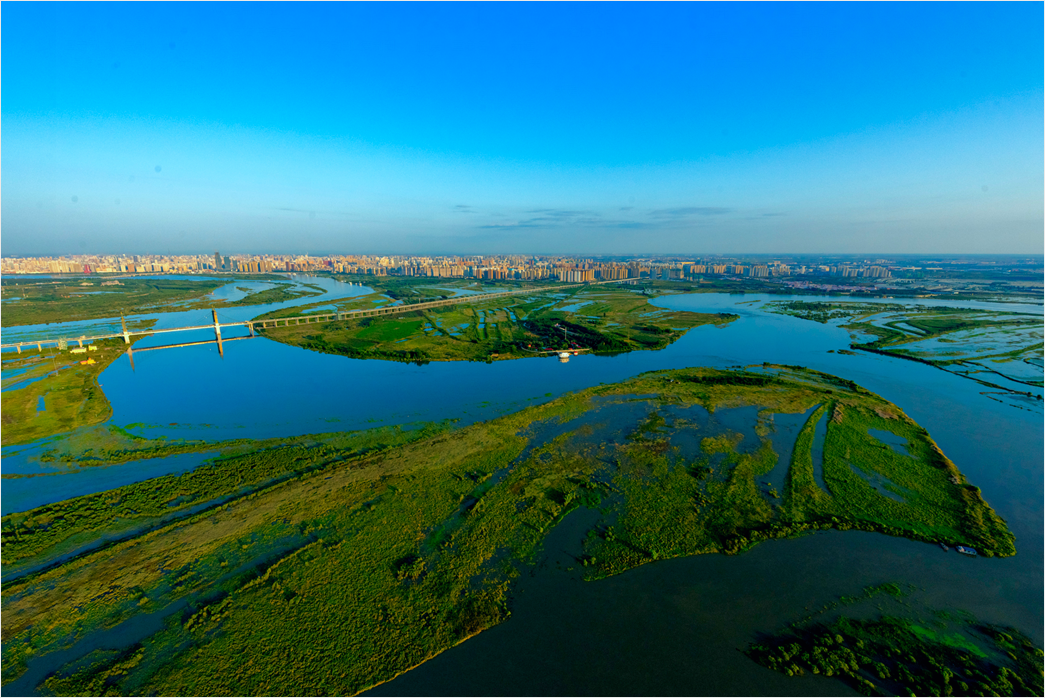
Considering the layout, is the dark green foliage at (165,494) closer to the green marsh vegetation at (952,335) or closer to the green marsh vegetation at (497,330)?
the green marsh vegetation at (497,330)

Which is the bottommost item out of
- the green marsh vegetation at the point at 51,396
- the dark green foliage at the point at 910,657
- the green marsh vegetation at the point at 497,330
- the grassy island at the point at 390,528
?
the dark green foliage at the point at 910,657

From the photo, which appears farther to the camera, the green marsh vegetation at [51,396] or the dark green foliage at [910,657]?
the green marsh vegetation at [51,396]

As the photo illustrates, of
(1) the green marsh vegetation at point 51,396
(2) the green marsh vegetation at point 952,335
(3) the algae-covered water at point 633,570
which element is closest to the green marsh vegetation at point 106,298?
(1) the green marsh vegetation at point 51,396

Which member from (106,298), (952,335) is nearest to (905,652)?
(952,335)

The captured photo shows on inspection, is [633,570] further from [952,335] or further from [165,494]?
[952,335]

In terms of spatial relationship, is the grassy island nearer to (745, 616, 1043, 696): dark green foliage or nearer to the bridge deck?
(745, 616, 1043, 696): dark green foliage

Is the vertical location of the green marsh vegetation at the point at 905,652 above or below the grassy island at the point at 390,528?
below
